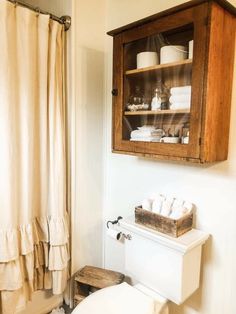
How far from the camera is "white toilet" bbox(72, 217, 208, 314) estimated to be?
115cm

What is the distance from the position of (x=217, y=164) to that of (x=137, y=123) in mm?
449

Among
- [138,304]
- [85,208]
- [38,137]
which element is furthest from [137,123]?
[138,304]

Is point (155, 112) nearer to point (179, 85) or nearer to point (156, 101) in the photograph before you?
point (156, 101)

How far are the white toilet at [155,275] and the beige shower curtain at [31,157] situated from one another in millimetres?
419

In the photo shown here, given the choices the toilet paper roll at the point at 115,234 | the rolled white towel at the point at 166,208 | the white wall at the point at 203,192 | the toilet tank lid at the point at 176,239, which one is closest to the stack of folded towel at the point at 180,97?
the white wall at the point at 203,192

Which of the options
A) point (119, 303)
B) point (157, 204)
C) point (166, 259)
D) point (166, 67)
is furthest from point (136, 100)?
point (119, 303)

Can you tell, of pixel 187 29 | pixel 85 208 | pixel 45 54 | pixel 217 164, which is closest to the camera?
pixel 187 29

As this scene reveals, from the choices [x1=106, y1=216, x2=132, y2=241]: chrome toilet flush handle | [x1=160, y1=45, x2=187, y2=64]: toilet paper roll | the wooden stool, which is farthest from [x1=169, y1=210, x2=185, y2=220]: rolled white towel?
[x1=160, y1=45, x2=187, y2=64]: toilet paper roll

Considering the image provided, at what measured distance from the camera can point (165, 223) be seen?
3.95 feet

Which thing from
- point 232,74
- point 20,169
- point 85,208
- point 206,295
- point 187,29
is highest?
point 187,29

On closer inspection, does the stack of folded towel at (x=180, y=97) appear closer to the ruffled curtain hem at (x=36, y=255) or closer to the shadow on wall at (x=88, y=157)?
the shadow on wall at (x=88, y=157)

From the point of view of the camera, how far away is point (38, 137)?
147 centimetres

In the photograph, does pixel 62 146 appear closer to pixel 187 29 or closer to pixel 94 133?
pixel 94 133

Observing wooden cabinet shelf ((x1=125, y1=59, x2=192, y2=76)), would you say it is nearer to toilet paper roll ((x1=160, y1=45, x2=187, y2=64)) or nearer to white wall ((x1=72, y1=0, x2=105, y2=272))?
toilet paper roll ((x1=160, y1=45, x2=187, y2=64))
